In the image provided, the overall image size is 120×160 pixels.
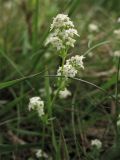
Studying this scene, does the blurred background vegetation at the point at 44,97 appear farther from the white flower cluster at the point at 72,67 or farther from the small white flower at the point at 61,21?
the small white flower at the point at 61,21

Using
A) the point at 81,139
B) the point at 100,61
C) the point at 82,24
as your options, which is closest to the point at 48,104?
the point at 81,139

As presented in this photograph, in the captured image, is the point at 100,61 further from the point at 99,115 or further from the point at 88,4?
the point at 88,4

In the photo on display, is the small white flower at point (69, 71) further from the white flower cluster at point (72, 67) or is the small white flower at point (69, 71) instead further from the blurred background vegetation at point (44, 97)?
the blurred background vegetation at point (44, 97)

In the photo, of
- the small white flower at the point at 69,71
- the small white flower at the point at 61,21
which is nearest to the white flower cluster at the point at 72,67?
the small white flower at the point at 69,71

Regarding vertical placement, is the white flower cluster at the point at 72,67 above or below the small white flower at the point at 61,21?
below

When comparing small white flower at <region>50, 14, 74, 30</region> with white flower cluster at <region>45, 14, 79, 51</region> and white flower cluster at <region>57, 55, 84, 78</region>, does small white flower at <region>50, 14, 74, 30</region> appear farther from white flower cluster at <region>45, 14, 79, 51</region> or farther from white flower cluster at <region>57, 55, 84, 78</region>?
white flower cluster at <region>57, 55, 84, 78</region>

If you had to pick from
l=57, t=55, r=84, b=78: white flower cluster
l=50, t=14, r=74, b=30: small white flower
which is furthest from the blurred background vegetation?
l=50, t=14, r=74, b=30: small white flower

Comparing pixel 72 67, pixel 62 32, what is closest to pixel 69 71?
pixel 72 67

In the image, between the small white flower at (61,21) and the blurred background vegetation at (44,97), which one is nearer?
the small white flower at (61,21)
